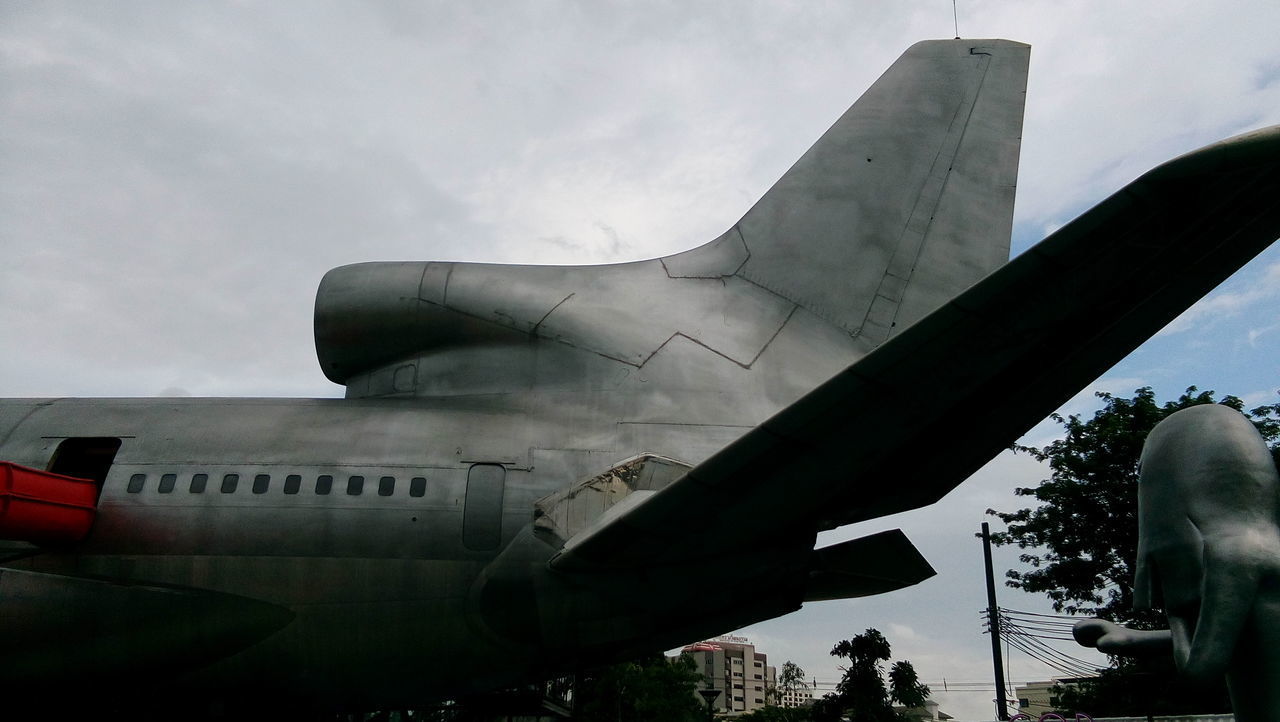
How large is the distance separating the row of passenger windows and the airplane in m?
Answer: 0.03

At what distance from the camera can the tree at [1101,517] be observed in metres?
22.9

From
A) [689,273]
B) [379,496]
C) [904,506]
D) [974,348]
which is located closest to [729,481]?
[974,348]

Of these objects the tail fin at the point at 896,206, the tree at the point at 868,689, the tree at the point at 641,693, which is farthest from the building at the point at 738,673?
the tail fin at the point at 896,206

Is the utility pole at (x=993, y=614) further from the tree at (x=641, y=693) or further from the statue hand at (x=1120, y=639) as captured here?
the statue hand at (x=1120, y=639)

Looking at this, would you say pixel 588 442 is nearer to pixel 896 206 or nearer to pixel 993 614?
pixel 896 206

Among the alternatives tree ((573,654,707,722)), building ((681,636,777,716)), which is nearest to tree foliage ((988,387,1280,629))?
tree ((573,654,707,722))

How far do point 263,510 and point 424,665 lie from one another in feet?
6.57

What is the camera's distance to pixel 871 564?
7.61m

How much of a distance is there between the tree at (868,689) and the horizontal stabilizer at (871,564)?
20.9m

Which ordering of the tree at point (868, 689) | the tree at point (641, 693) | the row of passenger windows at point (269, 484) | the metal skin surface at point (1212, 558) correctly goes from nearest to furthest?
the metal skin surface at point (1212, 558) → the row of passenger windows at point (269, 484) → the tree at point (868, 689) → the tree at point (641, 693)

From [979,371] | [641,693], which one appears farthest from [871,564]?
[641,693]

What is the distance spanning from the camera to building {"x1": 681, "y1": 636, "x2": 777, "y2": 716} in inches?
4309

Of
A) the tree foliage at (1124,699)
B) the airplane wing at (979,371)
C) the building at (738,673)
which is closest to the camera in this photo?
the airplane wing at (979,371)

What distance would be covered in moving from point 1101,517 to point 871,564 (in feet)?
62.5
